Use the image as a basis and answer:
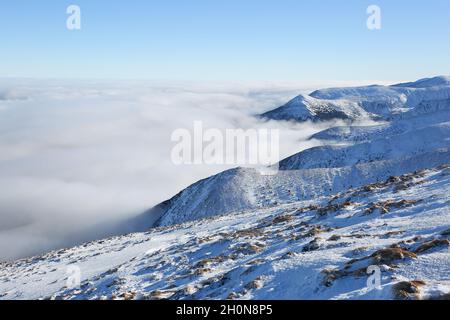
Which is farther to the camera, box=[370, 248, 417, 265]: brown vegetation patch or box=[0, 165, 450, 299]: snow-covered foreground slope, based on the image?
box=[370, 248, 417, 265]: brown vegetation patch

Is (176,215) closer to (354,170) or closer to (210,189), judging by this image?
(210,189)

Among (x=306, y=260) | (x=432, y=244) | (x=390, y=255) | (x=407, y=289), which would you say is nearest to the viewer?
(x=407, y=289)

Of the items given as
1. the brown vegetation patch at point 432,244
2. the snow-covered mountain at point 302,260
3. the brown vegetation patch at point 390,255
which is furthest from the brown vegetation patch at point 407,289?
the brown vegetation patch at point 432,244

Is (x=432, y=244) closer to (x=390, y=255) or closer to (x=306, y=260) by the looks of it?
(x=390, y=255)

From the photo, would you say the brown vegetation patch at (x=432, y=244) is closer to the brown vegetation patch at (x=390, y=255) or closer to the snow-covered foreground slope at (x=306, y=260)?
the snow-covered foreground slope at (x=306, y=260)

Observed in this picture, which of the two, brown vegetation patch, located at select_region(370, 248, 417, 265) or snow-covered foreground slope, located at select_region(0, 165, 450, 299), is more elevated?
brown vegetation patch, located at select_region(370, 248, 417, 265)

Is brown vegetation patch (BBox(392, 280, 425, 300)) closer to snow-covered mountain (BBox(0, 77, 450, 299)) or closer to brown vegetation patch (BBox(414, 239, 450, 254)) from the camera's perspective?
snow-covered mountain (BBox(0, 77, 450, 299))

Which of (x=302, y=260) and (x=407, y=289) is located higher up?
(x=407, y=289)

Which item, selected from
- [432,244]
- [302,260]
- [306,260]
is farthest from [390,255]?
[302,260]

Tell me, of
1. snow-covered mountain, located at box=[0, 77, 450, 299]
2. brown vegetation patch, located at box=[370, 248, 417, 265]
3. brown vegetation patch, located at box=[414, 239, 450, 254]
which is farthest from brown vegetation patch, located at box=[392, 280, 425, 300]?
brown vegetation patch, located at box=[414, 239, 450, 254]
